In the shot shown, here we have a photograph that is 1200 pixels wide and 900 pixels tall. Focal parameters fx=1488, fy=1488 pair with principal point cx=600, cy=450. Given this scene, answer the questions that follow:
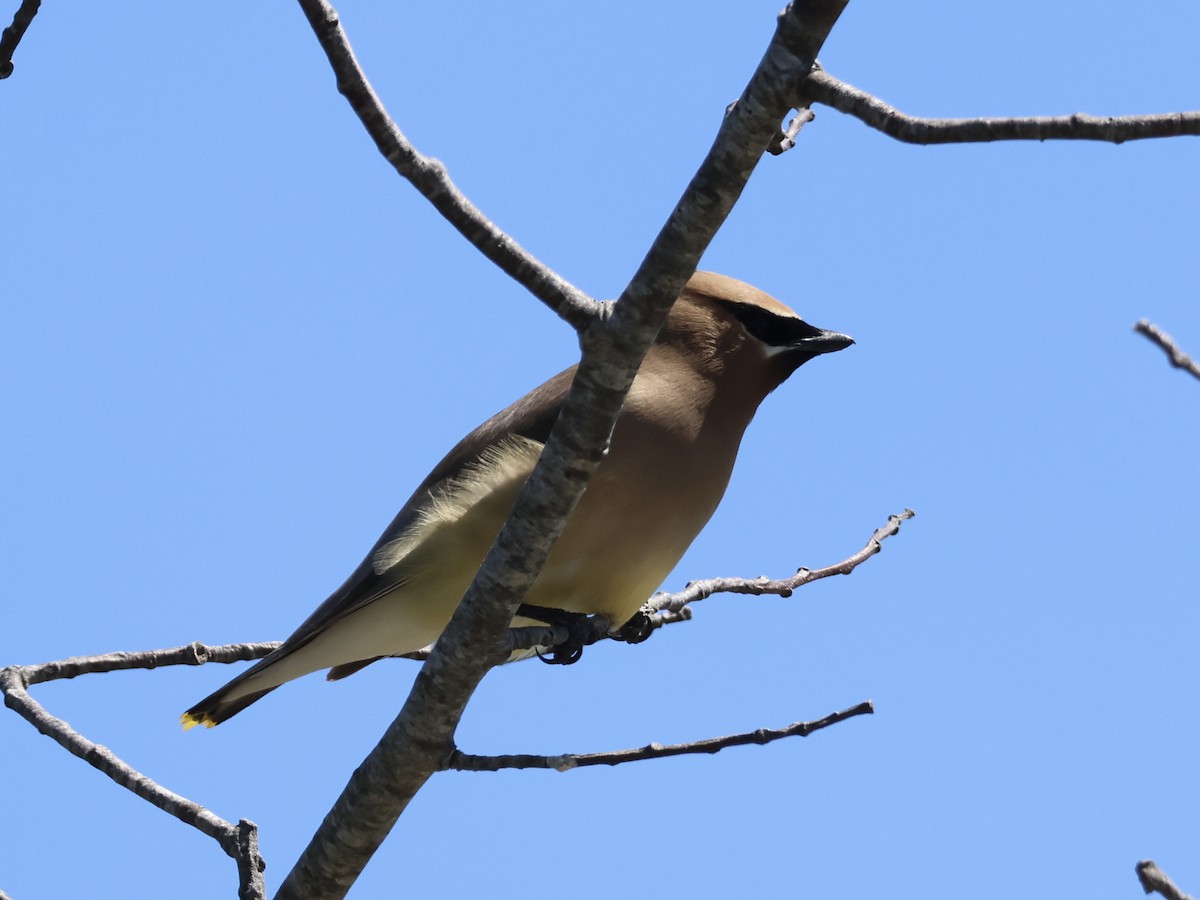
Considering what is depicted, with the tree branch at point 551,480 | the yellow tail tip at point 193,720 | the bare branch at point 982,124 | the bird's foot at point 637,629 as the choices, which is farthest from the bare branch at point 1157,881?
the yellow tail tip at point 193,720

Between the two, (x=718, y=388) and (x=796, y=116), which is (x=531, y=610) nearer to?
(x=718, y=388)

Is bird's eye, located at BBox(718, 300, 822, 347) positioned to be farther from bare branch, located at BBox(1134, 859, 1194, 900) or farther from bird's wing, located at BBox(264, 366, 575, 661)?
bare branch, located at BBox(1134, 859, 1194, 900)

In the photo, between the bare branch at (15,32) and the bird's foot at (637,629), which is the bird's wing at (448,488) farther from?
the bare branch at (15,32)

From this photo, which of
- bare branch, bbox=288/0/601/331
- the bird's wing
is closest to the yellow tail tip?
the bird's wing

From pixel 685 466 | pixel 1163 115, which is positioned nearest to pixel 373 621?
pixel 685 466

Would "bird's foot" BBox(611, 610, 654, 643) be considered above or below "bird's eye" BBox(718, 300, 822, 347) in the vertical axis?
below

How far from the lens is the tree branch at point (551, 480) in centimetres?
275

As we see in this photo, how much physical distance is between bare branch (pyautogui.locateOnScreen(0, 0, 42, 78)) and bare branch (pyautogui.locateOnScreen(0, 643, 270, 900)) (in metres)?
1.64

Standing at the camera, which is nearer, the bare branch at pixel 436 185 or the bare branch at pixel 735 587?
the bare branch at pixel 436 185

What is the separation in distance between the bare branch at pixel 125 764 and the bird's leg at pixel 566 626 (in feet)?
3.05

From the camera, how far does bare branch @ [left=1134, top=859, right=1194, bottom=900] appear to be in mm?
1902

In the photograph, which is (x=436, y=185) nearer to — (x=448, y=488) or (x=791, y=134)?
(x=791, y=134)

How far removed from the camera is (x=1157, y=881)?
1907 millimetres

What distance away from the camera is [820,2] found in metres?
2.69
